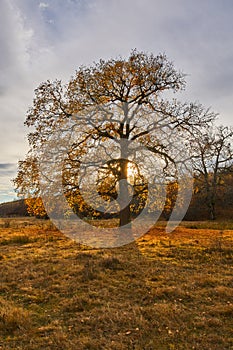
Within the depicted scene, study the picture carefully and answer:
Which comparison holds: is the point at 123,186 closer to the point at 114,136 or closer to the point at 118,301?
the point at 114,136

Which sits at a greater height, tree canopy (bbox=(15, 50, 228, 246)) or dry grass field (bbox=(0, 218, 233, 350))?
tree canopy (bbox=(15, 50, 228, 246))

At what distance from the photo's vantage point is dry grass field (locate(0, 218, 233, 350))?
468 cm

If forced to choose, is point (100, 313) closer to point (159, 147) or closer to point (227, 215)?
point (159, 147)

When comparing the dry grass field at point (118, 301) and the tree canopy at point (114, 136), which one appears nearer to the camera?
the dry grass field at point (118, 301)

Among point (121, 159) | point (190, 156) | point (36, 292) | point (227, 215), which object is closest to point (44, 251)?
point (36, 292)

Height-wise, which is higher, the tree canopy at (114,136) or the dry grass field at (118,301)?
the tree canopy at (114,136)

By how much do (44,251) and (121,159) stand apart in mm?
6891

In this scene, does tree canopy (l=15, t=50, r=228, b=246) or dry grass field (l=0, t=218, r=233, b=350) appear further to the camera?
tree canopy (l=15, t=50, r=228, b=246)

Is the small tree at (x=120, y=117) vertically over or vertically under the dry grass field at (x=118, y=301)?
over

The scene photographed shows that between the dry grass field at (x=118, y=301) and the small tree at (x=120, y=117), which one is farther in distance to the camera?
the small tree at (x=120, y=117)

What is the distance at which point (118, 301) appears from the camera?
6395 millimetres

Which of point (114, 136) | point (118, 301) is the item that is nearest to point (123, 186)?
point (114, 136)

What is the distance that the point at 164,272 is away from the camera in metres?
8.51

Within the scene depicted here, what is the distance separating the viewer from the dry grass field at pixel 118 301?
15.3 ft
